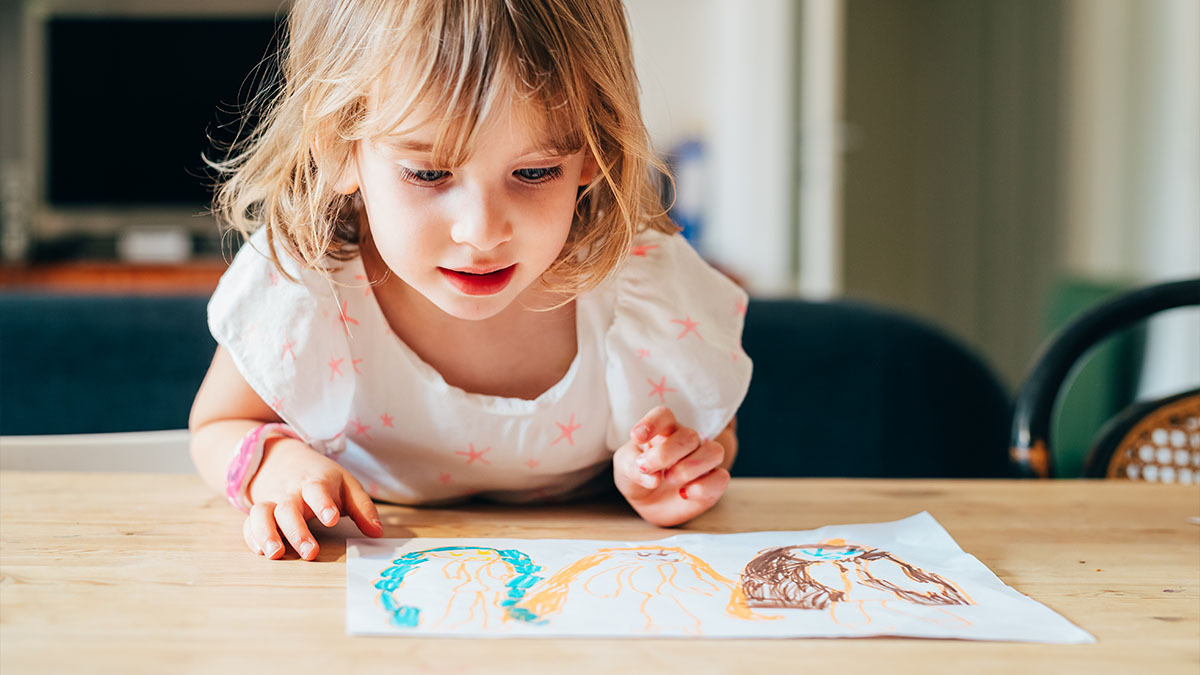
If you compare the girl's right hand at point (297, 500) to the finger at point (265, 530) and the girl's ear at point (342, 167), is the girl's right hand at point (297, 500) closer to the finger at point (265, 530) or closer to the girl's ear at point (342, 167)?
the finger at point (265, 530)

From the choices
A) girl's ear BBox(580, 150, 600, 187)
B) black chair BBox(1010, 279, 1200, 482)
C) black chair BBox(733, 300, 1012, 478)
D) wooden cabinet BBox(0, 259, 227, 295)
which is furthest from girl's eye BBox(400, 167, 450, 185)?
wooden cabinet BBox(0, 259, 227, 295)

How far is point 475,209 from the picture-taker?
590mm

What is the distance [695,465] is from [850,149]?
2.38m

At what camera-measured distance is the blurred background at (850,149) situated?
6.94 ft

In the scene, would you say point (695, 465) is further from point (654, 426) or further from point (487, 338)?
point (487, 338)

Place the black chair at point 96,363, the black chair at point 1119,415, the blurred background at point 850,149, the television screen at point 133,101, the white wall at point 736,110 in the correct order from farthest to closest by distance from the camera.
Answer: the television screen at point 133,101
the white wall at point 736,110
the blurred background at point 850,149
the black chair at point 96,363
the black chair at point 1119,415

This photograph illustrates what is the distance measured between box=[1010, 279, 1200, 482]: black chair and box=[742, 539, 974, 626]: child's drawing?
339 mm

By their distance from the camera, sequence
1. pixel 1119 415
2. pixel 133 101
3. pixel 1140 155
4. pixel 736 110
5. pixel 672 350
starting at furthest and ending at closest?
pixel 133 101 → pixel 736 110 → pixel 1140 155 → pixel 1119 415 → pixel 672 350

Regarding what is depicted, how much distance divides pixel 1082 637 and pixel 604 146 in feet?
1.30

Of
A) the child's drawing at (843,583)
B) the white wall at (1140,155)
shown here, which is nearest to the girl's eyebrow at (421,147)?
the child's drawing at (843,583)

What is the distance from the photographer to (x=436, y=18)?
593 mm

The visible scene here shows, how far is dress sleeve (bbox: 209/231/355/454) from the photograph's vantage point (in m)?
0.70

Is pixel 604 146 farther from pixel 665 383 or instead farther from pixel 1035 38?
pixel 1035 38

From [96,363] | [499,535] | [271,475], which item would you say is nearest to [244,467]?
[271,475]
